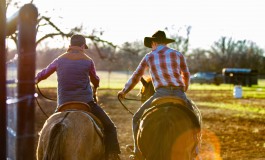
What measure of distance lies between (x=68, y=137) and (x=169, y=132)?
1129 mm

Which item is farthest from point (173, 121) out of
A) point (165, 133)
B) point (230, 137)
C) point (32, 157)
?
point (230, 137)

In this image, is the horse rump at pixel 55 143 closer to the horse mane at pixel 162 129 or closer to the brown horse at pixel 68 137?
the brown horse at pixel 68 137

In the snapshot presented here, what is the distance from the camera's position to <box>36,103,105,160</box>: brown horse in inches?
202

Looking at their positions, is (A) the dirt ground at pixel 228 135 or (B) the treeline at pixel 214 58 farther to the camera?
(B) the treeline at pixel 214 58

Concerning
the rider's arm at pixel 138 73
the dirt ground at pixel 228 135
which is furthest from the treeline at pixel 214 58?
the rider's arm at pixel 138 73

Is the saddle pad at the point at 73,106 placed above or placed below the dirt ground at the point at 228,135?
above

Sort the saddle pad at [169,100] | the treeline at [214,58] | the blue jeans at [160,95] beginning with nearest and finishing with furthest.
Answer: the saddle pad at [169,100] < the blue jeans at [160,95] < the treeline at [214,58]

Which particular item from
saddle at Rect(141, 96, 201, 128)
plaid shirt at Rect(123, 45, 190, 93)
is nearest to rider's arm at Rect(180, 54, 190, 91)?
plaid shirt at Rect(123, 45, 190, 93)

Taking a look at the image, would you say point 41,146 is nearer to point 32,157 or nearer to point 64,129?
point 64,129

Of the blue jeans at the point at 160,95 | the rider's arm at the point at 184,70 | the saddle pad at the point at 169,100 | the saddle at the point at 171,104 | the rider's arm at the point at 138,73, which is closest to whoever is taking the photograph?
the saddle at the point at 171,104

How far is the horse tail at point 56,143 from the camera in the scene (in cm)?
509

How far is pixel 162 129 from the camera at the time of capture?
532 cm

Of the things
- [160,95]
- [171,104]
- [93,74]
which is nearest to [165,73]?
[160,95]

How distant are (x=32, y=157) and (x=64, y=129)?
220cm
